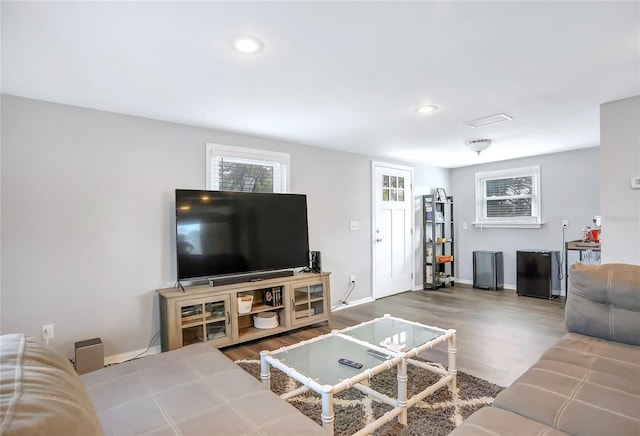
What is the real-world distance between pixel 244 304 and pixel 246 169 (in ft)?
4.91

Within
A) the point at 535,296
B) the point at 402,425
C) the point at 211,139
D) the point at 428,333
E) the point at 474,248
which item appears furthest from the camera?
the point at 474,248

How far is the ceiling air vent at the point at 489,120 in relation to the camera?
325cm

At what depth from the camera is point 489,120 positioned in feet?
11.0

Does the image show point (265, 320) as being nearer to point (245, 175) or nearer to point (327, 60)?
point (245, 175)

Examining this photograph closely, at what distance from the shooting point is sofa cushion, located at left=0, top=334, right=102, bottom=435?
0.57 metres

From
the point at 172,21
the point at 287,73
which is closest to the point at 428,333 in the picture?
the point at 287,73

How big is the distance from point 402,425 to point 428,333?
716mm

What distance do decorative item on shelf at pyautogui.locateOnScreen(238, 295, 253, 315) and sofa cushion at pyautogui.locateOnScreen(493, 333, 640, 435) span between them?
96.2 inches

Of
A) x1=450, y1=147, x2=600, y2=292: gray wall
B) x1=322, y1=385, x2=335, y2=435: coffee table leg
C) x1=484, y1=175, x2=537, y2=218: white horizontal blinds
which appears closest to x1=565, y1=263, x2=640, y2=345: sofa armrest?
x1=322, y1=385, x2=335, y2=435: coffee table leg

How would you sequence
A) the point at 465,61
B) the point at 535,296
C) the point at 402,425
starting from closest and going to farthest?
the point at 402,425
the point at 465,61
the point at 535,296

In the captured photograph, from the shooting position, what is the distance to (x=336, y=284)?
15.0 feet

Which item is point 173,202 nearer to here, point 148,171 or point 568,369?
point 148,171

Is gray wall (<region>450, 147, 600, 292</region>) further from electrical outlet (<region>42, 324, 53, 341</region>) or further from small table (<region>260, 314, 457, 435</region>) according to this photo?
electrical outlet (<region>42, 324, 53, 341</region>)

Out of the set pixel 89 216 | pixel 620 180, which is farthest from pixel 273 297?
pixel 620 180
